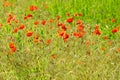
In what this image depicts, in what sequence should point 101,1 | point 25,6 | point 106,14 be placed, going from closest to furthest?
point 106,14
point 101,1
point 25,6

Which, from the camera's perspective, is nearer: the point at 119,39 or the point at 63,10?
the point at 119,39

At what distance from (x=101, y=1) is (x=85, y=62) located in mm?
2541

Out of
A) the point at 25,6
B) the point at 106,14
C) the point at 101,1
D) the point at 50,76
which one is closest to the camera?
the point at 50,76

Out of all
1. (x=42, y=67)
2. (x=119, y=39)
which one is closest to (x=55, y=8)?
(x=119, y=39)

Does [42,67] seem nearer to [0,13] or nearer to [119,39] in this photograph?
[119,39]

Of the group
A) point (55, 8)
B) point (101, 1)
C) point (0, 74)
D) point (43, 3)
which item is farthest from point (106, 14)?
point (0, 74)

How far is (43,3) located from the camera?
20.4 feet

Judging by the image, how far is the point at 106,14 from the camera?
17.5 feet

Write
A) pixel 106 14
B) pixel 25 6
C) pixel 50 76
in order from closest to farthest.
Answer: pixel 50 76 → pixel 106 14 → pixel 25 6

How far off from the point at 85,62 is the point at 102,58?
16cm

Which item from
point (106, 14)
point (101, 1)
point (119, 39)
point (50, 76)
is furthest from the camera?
point (101, 1)

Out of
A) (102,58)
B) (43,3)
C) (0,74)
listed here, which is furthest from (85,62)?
(43,3)

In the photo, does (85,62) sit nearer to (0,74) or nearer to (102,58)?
(102,58)

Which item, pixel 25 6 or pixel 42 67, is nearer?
pixel 42 67
